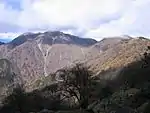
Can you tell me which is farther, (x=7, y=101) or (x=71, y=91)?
(x=7, y=101)

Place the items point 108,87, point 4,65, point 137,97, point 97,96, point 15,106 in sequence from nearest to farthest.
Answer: point 137,97 → point 15,106 → point 97,96 → point 108,87 → point 4,65

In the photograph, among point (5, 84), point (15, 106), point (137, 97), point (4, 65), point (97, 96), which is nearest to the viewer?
point (137, 97)

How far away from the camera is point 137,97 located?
4397 centimetres

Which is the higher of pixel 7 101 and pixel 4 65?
pixel 4 65

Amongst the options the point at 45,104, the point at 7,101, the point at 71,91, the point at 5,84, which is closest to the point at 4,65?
the point at 5,84

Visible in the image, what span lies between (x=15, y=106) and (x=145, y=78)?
2912 centimetres

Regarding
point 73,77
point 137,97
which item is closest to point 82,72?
point 73,77

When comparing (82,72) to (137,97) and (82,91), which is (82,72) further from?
(137,97)

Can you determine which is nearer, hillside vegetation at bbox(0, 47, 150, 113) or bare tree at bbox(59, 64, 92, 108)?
hillside vegetation at bbox(0, 47, 150, 113)

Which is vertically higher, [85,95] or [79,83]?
[79,83]

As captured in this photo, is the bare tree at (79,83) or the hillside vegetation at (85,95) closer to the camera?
the hillside vegetation at (85,95)

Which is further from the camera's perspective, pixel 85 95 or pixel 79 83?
pixel 79 83

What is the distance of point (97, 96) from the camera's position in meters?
74.5

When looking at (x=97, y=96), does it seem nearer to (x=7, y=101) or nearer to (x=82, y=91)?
(x=7, y=101)
